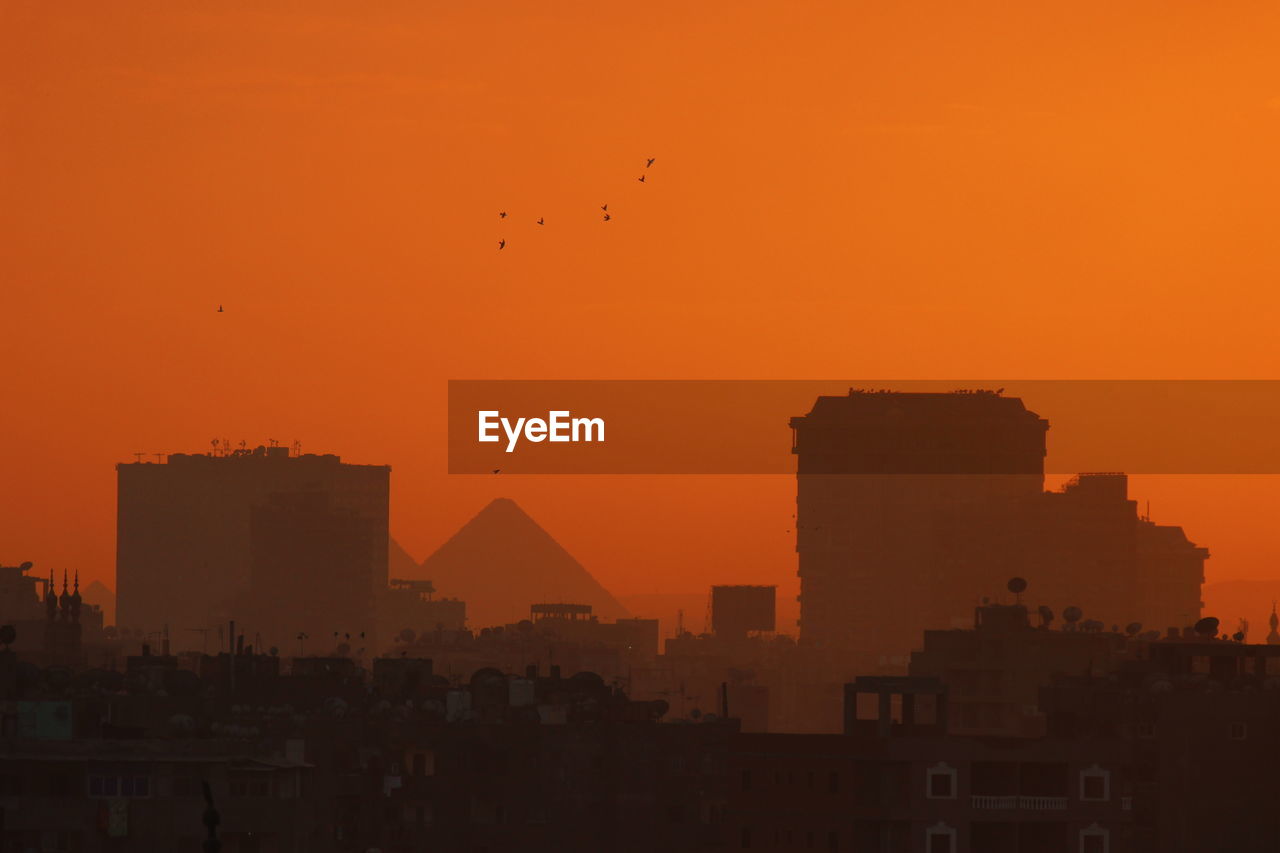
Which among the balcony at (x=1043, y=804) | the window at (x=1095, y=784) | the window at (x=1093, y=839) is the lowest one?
the window at (x=1093, y=839)

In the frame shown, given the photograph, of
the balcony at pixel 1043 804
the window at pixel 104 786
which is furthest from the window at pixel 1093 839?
the window at pixel 104 786

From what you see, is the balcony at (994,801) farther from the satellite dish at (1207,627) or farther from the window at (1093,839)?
the satellite dish at (1207,627)

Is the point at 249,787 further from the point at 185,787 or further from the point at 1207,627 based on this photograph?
the point at 1207,627

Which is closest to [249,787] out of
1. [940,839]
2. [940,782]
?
[940,839]

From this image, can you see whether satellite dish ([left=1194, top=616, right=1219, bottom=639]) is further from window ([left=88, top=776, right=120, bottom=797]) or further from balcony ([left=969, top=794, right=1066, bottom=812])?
window ([left=88, top=776, right=120, bottom=797])

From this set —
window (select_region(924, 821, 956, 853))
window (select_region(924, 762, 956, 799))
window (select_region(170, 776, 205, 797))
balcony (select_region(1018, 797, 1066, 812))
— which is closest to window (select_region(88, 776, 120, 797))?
window (select_region(170, 776, 205, 797))
